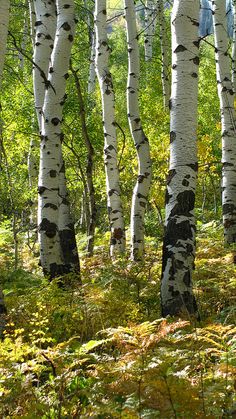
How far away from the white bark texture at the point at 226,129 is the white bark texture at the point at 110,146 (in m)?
2.09

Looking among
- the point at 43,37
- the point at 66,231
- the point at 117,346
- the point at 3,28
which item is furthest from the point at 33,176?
the point at 117,346

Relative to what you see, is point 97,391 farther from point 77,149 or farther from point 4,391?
point 77,149

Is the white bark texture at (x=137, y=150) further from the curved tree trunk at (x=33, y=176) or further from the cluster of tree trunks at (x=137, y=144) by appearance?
the curved tree trunk at (x=33, y=176)

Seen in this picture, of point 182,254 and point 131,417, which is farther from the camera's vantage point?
point 182,254

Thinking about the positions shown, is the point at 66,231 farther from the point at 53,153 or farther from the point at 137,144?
the point at 137,144

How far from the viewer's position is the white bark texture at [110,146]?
29.0ft

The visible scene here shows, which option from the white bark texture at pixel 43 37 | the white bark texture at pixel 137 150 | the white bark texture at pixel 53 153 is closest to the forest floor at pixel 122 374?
the white bark texture at pixel 53 153

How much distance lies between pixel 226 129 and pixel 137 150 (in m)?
1.83

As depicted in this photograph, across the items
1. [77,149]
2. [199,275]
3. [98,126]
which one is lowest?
[199,275]

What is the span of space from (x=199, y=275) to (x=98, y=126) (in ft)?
28.5

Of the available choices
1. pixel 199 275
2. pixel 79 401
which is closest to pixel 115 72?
pixel 199 275

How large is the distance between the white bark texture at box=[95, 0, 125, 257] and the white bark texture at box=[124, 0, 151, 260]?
34 centimetres

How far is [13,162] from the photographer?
16.5 metres

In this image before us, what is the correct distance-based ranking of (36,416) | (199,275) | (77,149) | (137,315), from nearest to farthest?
(36,416) → (137,315) → (199,275) → (77,149)
